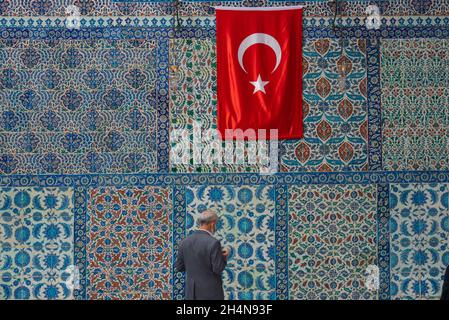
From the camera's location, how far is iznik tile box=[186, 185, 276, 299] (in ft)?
25.3

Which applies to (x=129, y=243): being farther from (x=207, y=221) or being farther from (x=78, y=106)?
(x=207, y=221)

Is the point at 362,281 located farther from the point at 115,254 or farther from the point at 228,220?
the point at 115,254

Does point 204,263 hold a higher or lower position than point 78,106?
lower

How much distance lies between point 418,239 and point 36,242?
375 centimetres

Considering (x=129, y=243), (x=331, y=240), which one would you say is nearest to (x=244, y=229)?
(x=331, y=240)

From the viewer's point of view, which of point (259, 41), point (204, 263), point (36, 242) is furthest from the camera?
point (259, 41)

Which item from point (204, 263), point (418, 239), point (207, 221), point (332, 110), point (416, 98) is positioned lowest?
point (418, 239)

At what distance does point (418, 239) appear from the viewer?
25.4 ft

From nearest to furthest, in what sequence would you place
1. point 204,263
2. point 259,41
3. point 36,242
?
point 204,263 → point 36,242 → point 259,41

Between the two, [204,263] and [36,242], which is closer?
[204,263]

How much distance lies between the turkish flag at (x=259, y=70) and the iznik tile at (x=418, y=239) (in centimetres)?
125

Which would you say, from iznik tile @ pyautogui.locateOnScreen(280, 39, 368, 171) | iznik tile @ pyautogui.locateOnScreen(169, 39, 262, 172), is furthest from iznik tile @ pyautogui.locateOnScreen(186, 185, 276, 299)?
iznik tile @ pyautogui.locateOnScreen(280, 39, 368, 171)

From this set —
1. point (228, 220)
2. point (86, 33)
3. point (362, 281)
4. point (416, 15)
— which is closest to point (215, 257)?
point (228, 220)

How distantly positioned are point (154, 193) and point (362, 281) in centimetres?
221
